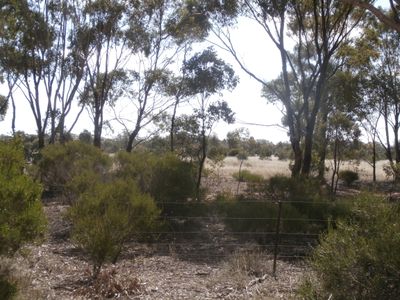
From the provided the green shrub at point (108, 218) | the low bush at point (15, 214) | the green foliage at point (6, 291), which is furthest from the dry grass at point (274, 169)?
the green foliage at point (6, 291)

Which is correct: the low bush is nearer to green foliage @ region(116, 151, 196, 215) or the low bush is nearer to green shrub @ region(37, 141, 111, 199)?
green foliage @ region(116, 151, 196, 215)

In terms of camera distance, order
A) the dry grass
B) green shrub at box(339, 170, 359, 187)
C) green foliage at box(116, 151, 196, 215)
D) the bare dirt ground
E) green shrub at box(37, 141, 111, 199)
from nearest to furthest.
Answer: the bare dirt ground < green foliage at box(116, 151, 196, 215) < green shrub at box(37, 141, 111, 199) < the dry grass < green shrub at box(339, 170, 359, 187)

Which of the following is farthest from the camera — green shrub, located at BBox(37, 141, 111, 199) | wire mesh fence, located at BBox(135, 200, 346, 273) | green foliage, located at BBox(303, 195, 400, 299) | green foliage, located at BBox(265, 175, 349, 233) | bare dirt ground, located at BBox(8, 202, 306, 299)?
green shrub, located at BBox(37, 141, 111, 199)

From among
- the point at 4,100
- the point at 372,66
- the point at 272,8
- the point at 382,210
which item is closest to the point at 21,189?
the point at 382,210

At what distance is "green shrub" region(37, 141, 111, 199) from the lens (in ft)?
56.7

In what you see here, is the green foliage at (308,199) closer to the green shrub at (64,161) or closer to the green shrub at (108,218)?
the green shrub at (108,218)

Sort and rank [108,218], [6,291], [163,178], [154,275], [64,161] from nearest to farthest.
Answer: [6,291] → [108,218] → [154,275] → [163,178] → [64,161]

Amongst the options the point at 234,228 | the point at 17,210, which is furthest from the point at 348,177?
the point at 17,210

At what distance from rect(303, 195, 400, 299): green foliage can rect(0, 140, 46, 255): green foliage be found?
3.11 meters

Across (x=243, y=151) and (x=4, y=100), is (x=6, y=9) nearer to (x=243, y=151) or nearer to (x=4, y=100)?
(x=4, y=100)

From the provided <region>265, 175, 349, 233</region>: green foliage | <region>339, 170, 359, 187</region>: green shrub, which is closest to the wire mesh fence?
<region>265, 175, 349, 233</region>: green foliage

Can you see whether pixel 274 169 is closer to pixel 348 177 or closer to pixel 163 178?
pixel 348 177

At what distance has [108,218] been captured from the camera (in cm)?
887

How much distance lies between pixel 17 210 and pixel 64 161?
12.8 m
